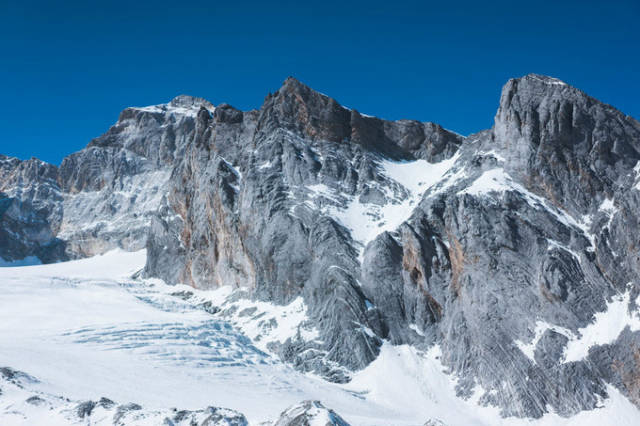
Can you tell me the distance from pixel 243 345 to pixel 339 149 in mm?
35828

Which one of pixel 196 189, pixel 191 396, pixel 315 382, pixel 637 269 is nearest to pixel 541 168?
pixel 637 269

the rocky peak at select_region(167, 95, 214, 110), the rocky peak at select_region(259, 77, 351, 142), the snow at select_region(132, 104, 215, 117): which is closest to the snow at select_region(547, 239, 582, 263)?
the rocky peak at select_region(259, 77, 351, 142)

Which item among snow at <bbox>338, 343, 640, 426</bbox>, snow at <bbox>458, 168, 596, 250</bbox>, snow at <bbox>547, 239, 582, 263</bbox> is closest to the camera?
snow at <bbox>338, 343, 640, 426</bbox>

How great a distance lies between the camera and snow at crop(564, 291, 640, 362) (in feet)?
170

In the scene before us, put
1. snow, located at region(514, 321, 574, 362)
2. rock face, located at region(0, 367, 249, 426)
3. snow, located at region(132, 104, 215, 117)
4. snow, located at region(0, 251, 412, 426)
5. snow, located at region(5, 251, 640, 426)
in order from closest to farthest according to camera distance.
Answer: rock face, located at region(0, 367, 249, 426), snow, located at region(0, 251, 412, 426), snow, located at region(5, 251, 640, 426), snow, located at region(514, 321, 574, 362), snow, located at region(132, 104, 215, 117)

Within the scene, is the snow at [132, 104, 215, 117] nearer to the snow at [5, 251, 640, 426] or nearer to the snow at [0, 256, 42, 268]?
the snow at [0, 256, 42, 268]

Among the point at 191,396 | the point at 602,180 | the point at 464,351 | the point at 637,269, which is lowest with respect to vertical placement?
the point at 191,396

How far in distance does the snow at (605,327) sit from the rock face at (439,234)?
0.14 meters

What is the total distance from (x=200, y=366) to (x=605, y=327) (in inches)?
1528

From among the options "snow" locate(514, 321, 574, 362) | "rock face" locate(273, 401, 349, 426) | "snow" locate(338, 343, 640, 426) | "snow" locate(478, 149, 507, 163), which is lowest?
"snow" locate(338, 343, 640, 426)

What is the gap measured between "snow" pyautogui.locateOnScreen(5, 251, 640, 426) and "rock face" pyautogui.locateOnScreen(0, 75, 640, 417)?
2123 mm

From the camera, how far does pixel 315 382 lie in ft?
193

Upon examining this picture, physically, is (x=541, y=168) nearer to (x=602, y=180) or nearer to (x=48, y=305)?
(x=602, y=180)

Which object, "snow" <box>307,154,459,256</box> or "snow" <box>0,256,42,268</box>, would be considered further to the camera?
"snow" <box>0,256,42,268</box>
